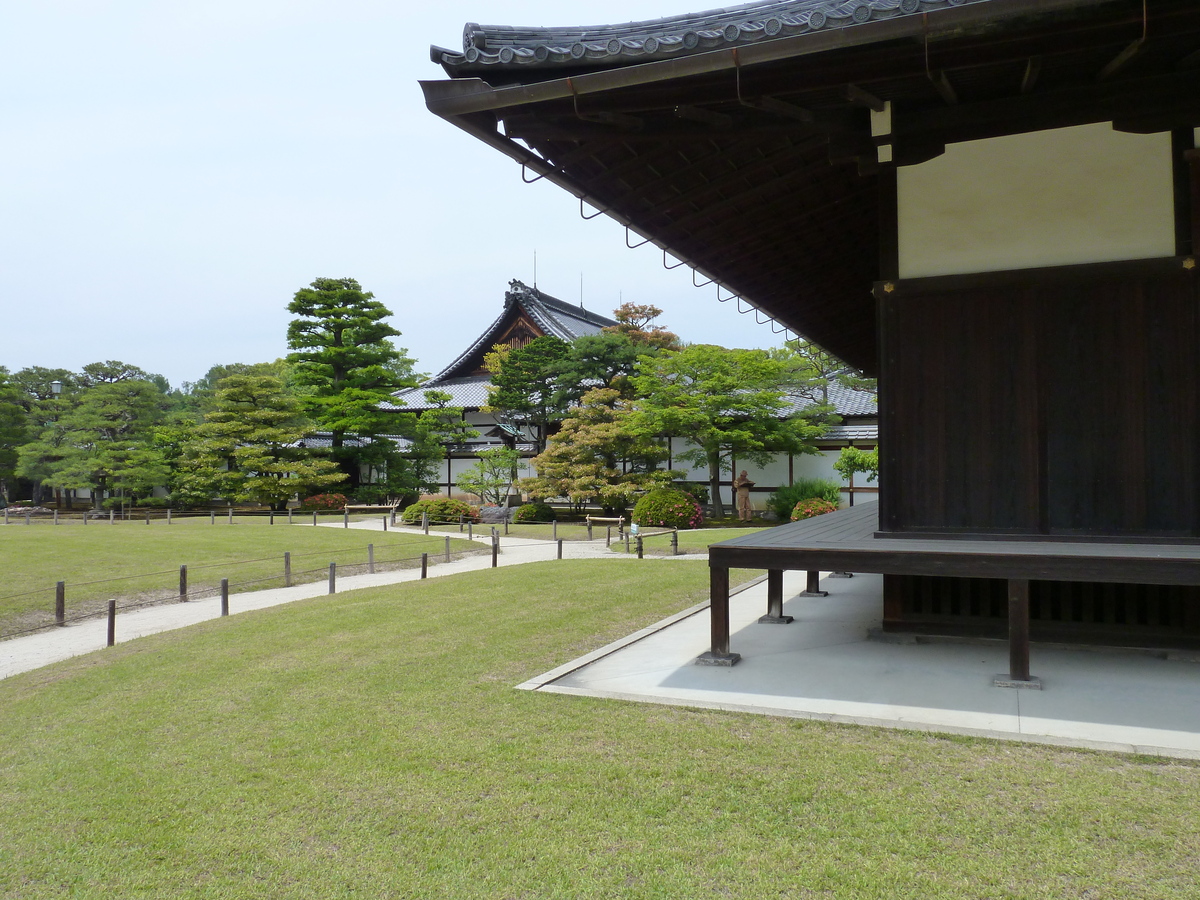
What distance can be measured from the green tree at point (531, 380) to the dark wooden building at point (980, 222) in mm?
24573

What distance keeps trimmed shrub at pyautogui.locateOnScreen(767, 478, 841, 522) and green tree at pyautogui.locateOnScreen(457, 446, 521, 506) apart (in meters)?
10.2

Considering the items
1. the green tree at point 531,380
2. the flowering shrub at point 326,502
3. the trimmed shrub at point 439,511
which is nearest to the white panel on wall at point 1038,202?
the trimmed shrub at point 439,511

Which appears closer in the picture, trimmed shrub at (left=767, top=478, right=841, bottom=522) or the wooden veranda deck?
the wooden veranda deck

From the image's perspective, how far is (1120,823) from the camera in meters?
3.16

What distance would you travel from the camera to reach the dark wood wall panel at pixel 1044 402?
5176 mm

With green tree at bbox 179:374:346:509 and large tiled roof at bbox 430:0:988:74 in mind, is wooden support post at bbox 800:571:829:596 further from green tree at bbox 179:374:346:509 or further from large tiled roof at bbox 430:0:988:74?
green tree at bbox 179:374:346:509

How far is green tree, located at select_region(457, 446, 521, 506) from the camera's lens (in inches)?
1196

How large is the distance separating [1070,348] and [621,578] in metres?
7.44

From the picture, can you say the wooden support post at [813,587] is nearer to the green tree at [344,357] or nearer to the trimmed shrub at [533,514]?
the trimmed shrub at [533,514]

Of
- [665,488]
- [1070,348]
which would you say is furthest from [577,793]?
[665,488]

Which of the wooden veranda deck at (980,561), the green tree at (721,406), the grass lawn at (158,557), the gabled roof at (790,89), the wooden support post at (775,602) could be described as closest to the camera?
the gabled roof at (790,89)

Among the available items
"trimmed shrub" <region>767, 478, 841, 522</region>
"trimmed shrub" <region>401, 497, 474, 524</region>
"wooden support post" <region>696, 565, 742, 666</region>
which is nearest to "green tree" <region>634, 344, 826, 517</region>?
"trimmed shrub" <region>767, 478, 841, 522</region>

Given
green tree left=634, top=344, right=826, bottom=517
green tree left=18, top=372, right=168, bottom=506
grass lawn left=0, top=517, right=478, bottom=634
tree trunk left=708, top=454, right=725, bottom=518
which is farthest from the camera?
green tree left=18, top=372, right=168, bottom=506

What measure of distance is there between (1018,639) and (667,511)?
715 inches
